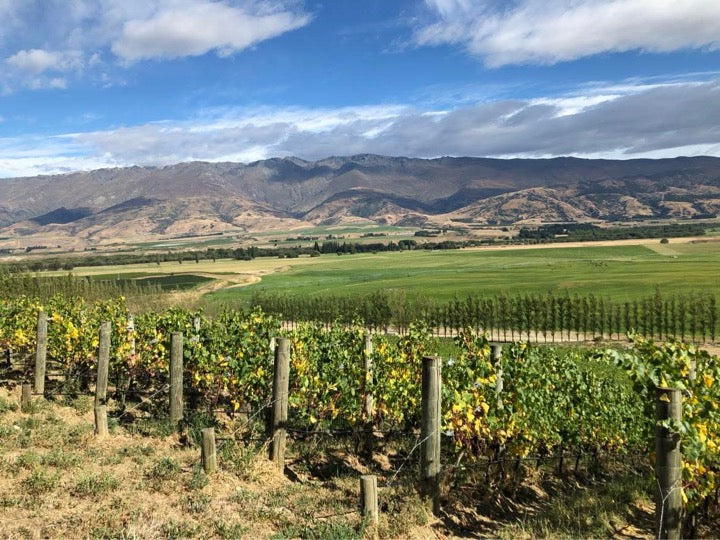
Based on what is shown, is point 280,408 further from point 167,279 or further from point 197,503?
point 167,279

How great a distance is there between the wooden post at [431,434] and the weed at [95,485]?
15.3ft

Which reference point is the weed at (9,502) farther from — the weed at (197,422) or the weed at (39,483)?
the weed at (197,422)

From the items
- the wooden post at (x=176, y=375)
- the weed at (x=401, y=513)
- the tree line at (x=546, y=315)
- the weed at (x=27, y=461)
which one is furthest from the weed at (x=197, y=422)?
the tree line at (x=546, y=315)

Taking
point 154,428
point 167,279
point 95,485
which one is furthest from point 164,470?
point 167,279

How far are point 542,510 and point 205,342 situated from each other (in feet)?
27.2

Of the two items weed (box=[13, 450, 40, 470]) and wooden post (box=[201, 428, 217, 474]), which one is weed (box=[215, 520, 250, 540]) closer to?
wooden post (box=[201, 428, 217, 474])

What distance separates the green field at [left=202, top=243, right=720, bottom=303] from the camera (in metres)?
78.5

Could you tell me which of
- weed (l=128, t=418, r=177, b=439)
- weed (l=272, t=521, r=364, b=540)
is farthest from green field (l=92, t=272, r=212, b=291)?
weed (l=272, t=521, r=364, b=540)

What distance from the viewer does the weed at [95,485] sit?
766cm

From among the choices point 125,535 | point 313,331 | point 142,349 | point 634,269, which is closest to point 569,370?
point 313,331

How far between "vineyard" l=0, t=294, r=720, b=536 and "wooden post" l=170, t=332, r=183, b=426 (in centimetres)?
12

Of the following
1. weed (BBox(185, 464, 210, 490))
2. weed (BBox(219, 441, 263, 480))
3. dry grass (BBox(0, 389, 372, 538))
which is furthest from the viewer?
weed (BBox(219, 441, 263, 480))

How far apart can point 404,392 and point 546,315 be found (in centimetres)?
4946

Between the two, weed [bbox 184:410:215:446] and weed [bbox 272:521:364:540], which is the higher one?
weed [bbox 272:521:364:540]
